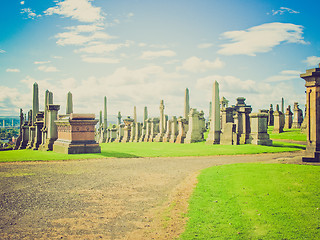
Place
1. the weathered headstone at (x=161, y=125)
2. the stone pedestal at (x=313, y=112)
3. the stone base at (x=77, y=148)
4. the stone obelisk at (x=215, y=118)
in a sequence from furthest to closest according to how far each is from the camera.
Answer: the weathered headstone at (x=161, y=125)
the stone obelisk at (x=215, y=118)
the stone base at (x=77, y=148)
the stone pedestal at (x=313, y=112)

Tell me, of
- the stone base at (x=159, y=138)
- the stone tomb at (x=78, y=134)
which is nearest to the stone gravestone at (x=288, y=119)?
the stone base at (x=159, y=138)

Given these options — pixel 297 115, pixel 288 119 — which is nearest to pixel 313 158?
pixel 297 115

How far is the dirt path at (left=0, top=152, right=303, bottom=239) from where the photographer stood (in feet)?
16.8

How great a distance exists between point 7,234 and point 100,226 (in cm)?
170

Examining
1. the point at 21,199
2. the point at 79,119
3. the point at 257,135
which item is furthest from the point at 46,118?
the point at 257,135

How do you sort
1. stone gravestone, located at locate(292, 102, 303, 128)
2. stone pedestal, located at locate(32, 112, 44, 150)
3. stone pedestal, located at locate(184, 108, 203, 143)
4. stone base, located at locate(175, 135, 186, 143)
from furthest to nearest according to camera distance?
1. stone gravestone, located at locate(292, 102, 303, 128)
2. stone base, located at locate(175, 135, 186, 143)
3. stone pedestal, located at locate(184, 108, 203, 143)
4. stone pedestal, located at locate(32, 112, 44, 150)

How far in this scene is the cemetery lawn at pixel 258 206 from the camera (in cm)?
491

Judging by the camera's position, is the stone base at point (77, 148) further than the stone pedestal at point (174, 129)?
No

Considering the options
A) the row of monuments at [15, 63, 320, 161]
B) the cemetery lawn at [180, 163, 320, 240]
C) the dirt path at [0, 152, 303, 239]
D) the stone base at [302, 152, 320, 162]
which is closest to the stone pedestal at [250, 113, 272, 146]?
the row of monuments at [15, 63, 320, 161]

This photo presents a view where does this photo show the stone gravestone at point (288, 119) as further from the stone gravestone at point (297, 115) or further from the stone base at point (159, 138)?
the stone base at point (159, 138)

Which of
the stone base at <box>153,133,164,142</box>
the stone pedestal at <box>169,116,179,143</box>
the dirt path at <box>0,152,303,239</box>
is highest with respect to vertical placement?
the stone pedestal at <box>169,116,179,143</box>

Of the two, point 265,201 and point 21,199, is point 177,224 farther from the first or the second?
point 21,199

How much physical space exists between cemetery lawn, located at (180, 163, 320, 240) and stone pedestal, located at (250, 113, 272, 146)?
13668 mm

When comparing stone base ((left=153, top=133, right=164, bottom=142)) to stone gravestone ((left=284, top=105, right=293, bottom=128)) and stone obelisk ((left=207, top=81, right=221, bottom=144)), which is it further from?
stone gravestone ((left=284, top=105, right=293, bottom=128))
